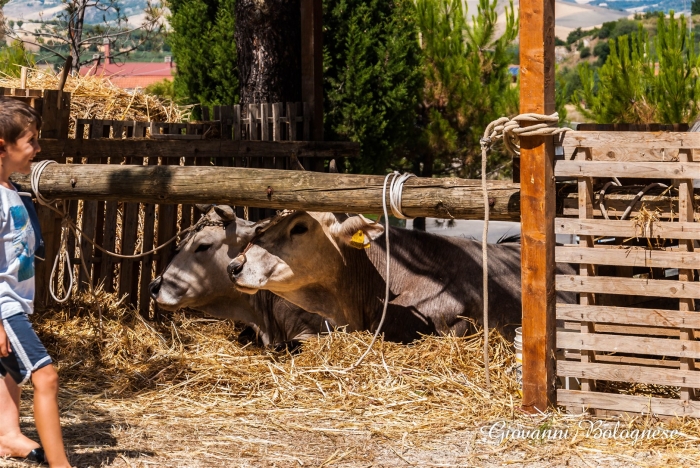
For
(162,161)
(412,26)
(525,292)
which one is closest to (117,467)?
(525,292)

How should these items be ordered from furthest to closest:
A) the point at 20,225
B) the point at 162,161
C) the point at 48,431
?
the point at 162,161, the point at 20,225, the point at 48,431

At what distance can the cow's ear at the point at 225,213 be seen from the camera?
23.9 ft

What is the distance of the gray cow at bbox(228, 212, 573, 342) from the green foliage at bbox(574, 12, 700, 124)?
6.75m

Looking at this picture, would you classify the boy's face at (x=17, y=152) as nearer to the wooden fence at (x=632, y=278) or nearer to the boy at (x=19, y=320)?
the boy at (x=19, y=320)

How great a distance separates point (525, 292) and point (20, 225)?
2667mm

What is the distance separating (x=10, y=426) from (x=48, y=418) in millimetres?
586

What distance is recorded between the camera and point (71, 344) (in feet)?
22.9

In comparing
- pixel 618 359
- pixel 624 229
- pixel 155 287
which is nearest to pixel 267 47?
pixel 155 287

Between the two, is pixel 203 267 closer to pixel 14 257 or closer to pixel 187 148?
pixel 187 148

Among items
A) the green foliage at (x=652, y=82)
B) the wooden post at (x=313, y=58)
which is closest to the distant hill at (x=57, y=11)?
the green foliage at (x=652, y=82)

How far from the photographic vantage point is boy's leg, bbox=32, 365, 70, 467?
410cm

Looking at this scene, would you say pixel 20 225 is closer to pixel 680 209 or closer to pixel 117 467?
pixel 117 467

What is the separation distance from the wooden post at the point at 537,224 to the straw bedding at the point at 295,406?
0.78 ft

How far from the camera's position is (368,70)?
1363 centimetres
